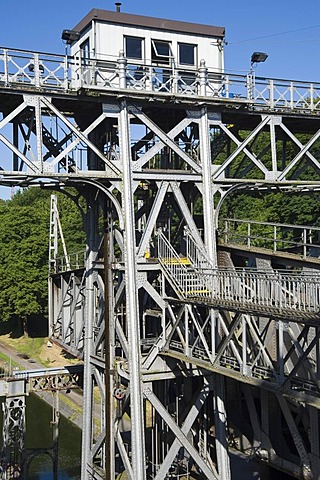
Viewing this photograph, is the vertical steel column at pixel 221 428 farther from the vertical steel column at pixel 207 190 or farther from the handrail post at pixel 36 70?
the handrail post at pixel 36 70

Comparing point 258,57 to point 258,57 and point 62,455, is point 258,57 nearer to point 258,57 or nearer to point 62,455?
point 258,57

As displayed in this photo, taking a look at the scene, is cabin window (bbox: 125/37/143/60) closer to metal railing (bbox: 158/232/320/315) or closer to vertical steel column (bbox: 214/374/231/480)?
metal railing (bbox: 158/232/320/315)

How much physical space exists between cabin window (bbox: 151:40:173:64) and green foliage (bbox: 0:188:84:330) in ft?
130

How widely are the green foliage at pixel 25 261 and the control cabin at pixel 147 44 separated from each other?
3858cm

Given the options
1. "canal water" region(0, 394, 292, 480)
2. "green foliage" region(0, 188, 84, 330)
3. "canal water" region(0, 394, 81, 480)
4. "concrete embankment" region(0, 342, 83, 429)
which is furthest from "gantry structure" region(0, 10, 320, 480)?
"green foliage" region(0, 188, 84, 330)

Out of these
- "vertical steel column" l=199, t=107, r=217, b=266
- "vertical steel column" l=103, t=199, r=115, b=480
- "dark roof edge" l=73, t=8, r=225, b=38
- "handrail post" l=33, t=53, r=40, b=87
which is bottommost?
"vertical steel column" l=103, t=199, r=115, b=480

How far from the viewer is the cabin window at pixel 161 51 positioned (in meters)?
20.2

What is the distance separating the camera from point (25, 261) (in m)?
58.7

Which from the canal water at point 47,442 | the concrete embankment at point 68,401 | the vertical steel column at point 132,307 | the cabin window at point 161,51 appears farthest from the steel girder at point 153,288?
the concrete embankment at point 68,401

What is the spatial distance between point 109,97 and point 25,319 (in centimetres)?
4376

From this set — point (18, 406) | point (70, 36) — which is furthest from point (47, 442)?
point (70, 36)

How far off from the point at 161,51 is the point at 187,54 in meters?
0.89

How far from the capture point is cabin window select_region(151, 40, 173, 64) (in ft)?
66.4

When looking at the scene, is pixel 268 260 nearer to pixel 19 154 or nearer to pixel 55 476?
pixel 19 154
